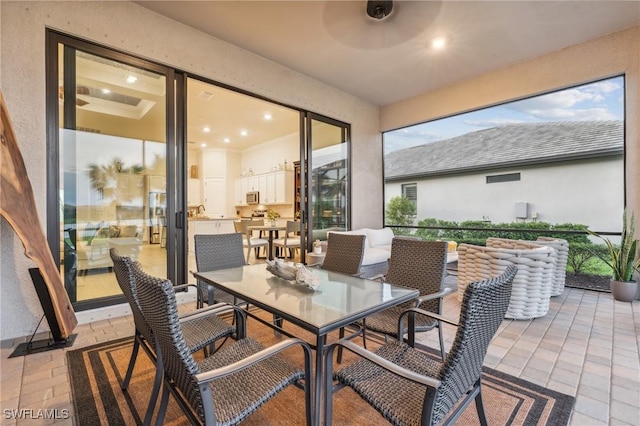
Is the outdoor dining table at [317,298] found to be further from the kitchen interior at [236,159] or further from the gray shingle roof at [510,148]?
the gray shingle roof at [510,148]

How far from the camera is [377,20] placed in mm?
3338

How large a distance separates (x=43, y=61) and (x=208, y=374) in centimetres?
335

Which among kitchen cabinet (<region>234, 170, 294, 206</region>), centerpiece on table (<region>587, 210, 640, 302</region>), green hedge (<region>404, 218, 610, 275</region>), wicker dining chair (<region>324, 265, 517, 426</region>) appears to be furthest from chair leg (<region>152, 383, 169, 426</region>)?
kitchen cabinet (<region>234, 170, 294, 206</region>)

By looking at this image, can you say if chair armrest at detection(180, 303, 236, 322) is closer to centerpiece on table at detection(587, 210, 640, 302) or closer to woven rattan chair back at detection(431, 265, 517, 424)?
woven rattan chair back at detection(431, 265, 517, 424)

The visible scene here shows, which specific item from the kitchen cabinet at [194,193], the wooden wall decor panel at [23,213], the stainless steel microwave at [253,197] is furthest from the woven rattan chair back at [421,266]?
the kitchen cabinet at [194,193]

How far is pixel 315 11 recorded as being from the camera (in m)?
3.18

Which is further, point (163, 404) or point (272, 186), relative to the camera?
point (272, 186)

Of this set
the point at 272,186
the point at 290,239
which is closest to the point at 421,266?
the point at 290,239

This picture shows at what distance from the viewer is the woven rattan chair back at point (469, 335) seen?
0.96 meters

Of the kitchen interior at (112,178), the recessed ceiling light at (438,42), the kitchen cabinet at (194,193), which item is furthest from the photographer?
the kitchen cabinet at (194,193)

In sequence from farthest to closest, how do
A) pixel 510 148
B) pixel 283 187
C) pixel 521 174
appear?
pixel 283 187, pixel 510 148, pixel 521 174

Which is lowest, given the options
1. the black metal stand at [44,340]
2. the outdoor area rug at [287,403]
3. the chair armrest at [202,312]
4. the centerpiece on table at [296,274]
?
the outdoor area rug at [287,403]

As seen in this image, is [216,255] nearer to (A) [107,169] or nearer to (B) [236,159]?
(A) [107,169]

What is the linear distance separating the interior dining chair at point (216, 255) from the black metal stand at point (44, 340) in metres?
1.15
